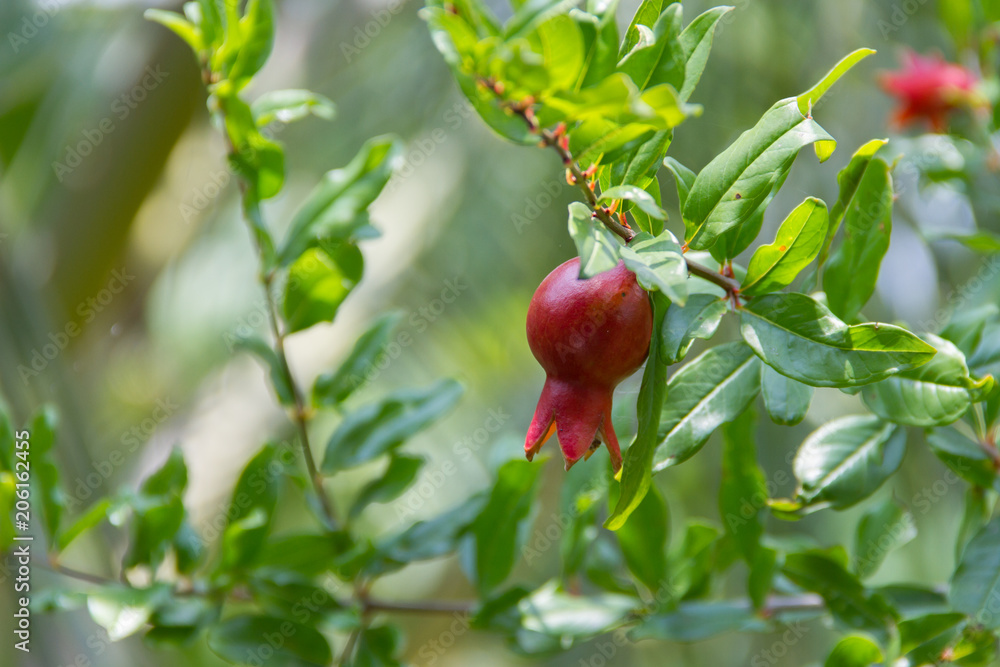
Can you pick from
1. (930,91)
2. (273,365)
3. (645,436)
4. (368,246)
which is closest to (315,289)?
(273,365)

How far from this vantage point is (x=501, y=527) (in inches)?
17.8

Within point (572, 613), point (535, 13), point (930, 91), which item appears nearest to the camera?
point (535, 13)

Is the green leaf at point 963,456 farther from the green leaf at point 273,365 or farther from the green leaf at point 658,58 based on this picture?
the green leaf at point 273,365

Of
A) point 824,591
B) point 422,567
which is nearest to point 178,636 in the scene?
point 824,591

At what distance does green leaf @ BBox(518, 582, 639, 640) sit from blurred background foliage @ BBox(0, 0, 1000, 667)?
0.54m

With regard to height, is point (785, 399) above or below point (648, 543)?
above

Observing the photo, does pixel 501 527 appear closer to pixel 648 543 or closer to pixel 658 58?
pixel 648 543

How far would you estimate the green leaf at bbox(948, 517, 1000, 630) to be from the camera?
33 centimetres

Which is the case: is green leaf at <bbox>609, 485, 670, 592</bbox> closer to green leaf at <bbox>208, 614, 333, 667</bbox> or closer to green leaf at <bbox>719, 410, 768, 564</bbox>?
green leaf at <bbox>719, 410, 768, 564</bbox>

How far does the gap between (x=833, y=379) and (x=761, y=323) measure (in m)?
0.04

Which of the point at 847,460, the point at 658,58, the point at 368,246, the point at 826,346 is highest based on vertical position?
the point at 658,58

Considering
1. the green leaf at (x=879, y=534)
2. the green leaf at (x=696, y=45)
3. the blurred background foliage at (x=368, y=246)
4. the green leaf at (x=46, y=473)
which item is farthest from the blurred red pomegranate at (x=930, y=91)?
the green leaf at (x=46, y=473)

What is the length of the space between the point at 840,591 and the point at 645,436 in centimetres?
20

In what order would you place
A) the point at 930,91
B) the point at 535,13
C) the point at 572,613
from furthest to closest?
the point at 930,91 → the point at 572,613 → the point at 535,13
